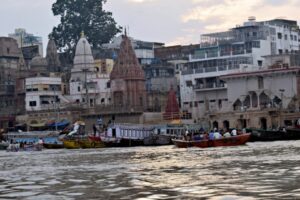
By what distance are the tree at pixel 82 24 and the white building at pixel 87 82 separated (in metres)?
16.4

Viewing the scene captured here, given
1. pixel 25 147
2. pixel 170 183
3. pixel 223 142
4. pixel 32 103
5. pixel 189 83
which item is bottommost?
pixel 170 183

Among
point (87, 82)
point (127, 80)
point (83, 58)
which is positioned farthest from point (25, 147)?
point (83, 58)

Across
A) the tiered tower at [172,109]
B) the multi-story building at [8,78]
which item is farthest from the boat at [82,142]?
the multi-story building at [8,78]

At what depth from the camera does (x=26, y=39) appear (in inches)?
4985

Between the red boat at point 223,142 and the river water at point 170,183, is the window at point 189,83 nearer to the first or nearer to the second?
the red boat at point 223,142

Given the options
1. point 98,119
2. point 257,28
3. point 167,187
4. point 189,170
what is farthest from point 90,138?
point 167,187

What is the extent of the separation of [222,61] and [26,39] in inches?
2144

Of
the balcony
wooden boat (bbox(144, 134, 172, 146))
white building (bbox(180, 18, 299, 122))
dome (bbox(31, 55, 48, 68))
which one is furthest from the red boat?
dome (bbox(31, 55, 48, 68))

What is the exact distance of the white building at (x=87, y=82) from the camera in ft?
298

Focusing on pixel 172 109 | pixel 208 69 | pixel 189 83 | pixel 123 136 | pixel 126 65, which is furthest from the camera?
pixel 126 65

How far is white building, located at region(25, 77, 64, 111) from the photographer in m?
90.4

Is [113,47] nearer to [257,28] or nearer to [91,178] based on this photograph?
[257,28]

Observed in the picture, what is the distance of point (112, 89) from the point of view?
3430 inches

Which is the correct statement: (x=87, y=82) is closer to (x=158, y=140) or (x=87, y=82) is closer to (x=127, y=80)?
(x=127, y=80)
